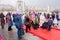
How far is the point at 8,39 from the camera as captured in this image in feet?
30.3

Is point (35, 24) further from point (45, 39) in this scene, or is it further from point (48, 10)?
point (48, 10)

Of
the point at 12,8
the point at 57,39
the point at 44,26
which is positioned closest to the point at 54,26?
the point at 44,26

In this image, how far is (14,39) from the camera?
30.2ft

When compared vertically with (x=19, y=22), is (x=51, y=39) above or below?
below

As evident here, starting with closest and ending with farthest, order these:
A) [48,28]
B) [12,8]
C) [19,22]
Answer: [19,22] → [48,28] → [12,8]

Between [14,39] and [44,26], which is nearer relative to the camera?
[14,39]

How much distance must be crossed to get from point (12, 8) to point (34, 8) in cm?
252

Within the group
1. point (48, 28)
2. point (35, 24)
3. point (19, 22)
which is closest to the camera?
point (19, 22)

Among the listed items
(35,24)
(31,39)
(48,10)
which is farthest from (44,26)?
(48,10)

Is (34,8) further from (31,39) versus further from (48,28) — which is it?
(31,39)

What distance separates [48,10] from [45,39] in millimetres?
12340

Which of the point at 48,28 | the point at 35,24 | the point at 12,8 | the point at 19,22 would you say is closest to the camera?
the point at 19,22

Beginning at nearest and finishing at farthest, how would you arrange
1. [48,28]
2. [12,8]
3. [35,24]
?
[48,28], [35,24], [12,8]

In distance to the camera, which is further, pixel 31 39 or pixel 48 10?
pixel 48 10
